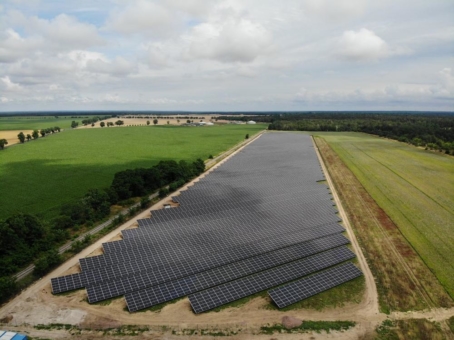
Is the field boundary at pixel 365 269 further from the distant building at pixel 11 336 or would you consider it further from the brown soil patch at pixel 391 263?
the distant building at pixel 11 336

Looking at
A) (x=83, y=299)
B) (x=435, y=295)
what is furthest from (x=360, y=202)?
(x=83, y=299)

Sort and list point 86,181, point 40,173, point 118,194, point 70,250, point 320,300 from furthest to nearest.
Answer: point 40,173
point 86,181
point 118,194
point 70,250
point 320,300

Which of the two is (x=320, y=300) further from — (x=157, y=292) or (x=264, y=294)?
(x=157, y=292)

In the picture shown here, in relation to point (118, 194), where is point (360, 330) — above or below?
below

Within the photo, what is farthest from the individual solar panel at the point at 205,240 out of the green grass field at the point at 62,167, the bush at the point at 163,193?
the green grass field at the point at 62,167

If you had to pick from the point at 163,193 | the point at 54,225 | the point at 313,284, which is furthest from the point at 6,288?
the point at 163,193

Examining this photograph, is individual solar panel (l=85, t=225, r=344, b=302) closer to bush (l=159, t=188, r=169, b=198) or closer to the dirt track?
the dirt track
